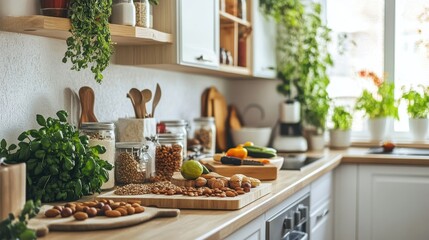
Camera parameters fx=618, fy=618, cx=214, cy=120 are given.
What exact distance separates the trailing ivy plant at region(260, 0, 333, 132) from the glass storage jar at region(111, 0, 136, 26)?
1.65 meters

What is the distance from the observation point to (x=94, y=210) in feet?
5.27

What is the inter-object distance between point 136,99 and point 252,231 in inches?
34.9

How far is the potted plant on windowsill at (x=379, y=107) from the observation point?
3.86m

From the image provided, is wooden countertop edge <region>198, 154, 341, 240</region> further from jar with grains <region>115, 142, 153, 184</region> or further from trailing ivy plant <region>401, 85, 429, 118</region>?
trailing ivy plant <region>401, 85, 429, 118</region>

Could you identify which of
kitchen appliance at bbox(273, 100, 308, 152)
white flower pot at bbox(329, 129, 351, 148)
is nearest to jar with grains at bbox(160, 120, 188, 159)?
kitchen appliance at bbox(273, 100, 308, 152)

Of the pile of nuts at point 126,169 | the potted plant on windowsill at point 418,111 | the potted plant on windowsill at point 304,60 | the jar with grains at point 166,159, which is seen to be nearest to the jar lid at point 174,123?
the jar with grains at point 166,159

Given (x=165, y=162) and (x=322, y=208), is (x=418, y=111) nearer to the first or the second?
(x=322, y=208)

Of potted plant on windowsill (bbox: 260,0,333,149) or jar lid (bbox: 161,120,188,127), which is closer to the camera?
jar lid (bbox: 161,120,188,127)

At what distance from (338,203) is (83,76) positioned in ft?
5.61

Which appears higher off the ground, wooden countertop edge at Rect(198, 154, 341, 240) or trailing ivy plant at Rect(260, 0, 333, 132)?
trailing ivy plant at Rect(260, 0, 333, 132)

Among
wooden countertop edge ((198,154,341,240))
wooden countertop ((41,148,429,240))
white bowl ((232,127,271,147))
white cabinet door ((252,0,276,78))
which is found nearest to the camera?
wooden countertop ((41,148,429,240))

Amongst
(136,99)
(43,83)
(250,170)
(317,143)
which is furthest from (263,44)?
(43,83)

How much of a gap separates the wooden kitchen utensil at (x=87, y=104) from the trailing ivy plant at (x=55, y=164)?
0.41m

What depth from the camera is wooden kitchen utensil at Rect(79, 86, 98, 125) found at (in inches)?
91.3
